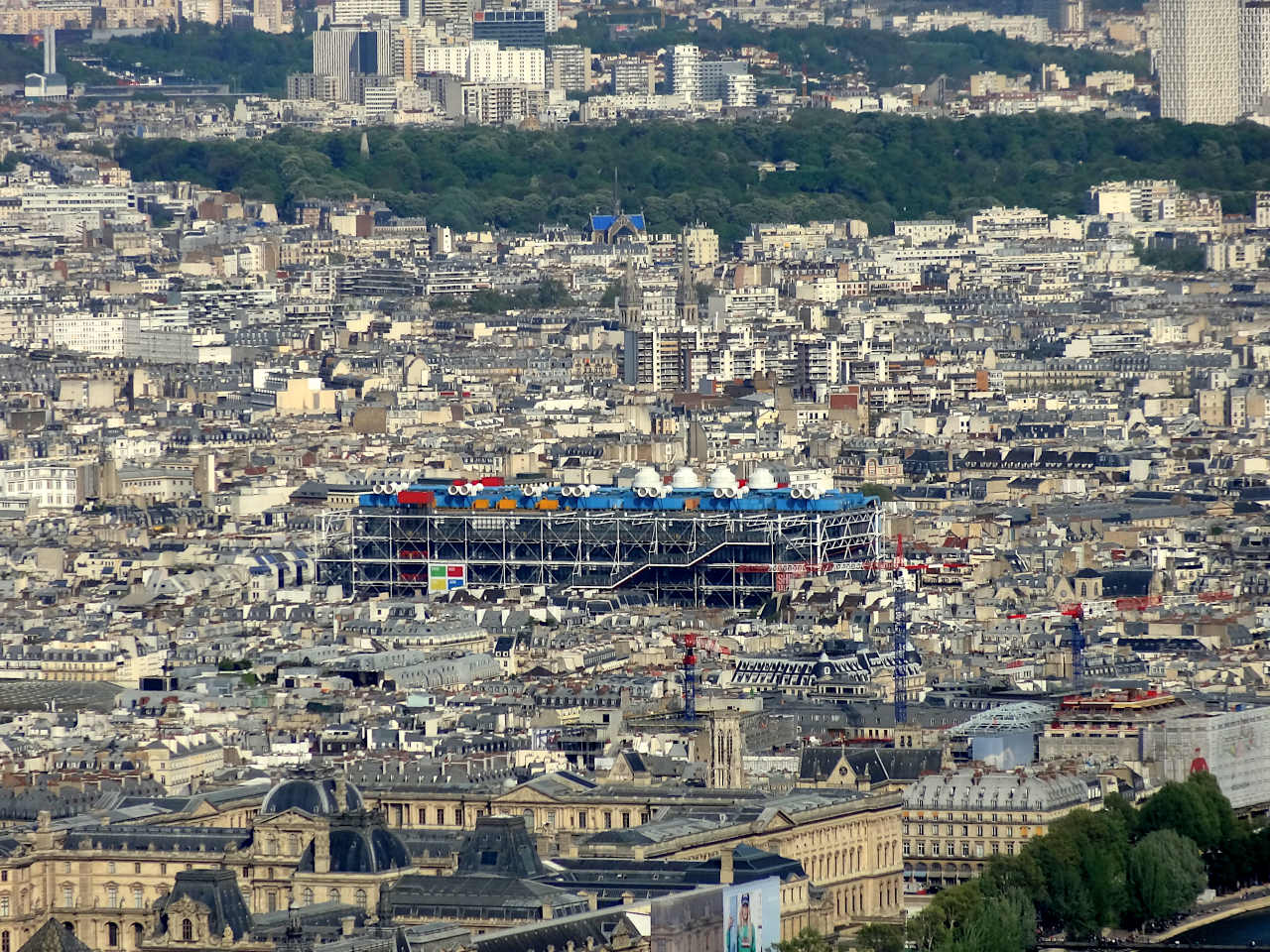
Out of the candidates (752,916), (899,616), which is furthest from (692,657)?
(752,916)

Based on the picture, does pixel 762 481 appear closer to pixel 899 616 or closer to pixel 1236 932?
pixel 899 616

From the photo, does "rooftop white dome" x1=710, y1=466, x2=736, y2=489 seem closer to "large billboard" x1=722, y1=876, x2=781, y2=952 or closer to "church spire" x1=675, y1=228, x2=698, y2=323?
"large billboard" x1=722, y1=876, x2=781, y2=952

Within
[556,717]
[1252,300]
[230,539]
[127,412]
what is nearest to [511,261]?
[1252,300]

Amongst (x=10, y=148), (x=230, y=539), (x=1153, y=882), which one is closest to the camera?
(x=1153, y=882)

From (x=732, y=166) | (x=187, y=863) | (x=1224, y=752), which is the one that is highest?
(x=732, y=166)

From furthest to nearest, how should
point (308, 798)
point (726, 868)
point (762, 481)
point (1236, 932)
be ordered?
point (762, 481) → point (1236, 932) → point (308, 798) → point (726, 868)

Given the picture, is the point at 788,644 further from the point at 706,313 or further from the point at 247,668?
the point at 706,313
